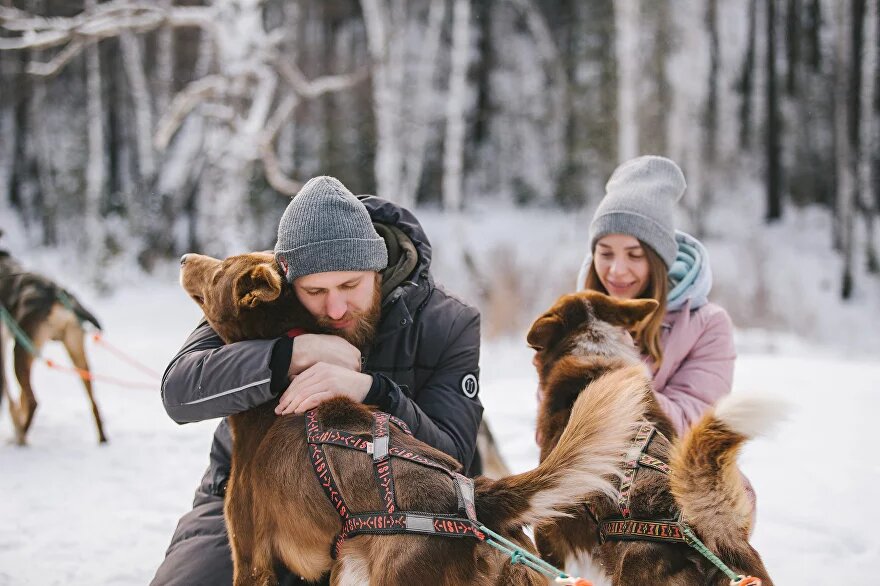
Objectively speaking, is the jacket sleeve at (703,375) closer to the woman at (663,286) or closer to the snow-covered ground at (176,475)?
the woman at (663,286)

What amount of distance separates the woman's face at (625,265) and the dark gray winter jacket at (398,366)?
66 centimetres

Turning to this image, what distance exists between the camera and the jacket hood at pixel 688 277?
275cm

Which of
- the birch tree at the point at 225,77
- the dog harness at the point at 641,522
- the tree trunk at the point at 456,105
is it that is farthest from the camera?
the tree trunk at the point at 456,105

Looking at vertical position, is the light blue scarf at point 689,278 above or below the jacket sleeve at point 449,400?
above

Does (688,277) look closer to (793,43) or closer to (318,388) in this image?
(318,388)

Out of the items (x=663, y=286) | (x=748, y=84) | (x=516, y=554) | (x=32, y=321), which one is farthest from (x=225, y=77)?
(x=748, y=84)

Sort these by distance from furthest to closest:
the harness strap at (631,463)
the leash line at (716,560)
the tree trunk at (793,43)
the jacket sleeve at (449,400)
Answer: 1. the tree trunk at (793,43)
2. the jacket sleeve at (449,400)
3. the harness strap at (631,463)
4. the leash line at (716,560)

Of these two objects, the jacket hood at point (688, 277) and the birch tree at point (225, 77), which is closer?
the jacket hood at point (688, 277)

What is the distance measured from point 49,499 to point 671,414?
3.43 m

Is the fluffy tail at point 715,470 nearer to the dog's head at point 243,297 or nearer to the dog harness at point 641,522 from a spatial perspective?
the dog harness at point 641,522

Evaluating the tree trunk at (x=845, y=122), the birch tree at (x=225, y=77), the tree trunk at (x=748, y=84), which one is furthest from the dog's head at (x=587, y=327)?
the tree trunk at (x=748, y=84)

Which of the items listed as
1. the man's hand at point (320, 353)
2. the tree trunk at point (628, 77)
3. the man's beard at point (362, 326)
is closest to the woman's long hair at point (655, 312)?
the man's beard at point (362, 326)

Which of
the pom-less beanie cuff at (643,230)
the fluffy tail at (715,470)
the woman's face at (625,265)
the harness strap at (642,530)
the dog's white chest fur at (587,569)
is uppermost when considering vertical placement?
the pom-less beanie cuff at (643,230)

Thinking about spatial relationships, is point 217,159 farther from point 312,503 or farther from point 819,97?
point 819,97
